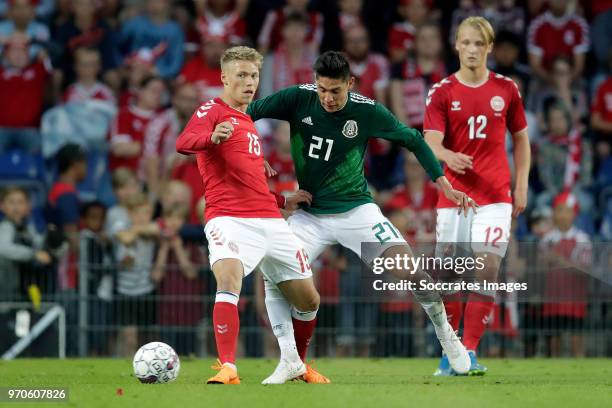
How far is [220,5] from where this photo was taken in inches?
734

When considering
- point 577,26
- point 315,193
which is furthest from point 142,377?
point 577,26

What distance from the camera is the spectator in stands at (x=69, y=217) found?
49.6 ft

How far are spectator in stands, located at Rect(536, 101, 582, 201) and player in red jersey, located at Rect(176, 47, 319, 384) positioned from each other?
8260mm

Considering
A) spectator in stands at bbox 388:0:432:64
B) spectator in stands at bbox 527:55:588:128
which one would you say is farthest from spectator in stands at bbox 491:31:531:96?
spectator in stands at bbox 388:0:432:64

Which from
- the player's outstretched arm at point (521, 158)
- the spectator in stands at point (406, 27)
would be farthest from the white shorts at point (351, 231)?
the spectator in stands at point (406, 27)

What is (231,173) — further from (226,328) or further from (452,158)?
(452,158)

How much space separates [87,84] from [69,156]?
1560 millimetres

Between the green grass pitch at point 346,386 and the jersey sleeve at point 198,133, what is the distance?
66.9 inches

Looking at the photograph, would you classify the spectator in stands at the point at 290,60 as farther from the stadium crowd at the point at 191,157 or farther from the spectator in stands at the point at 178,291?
the spectator in stands at the point at 178,291

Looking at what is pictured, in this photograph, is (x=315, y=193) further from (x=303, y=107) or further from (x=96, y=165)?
(x=96, y=165)

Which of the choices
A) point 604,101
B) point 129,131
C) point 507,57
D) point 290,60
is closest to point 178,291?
point 129,131

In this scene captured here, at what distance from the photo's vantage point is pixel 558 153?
18.0m

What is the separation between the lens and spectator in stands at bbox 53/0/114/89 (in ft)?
61.0

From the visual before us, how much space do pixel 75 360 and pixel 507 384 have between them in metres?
5.60
